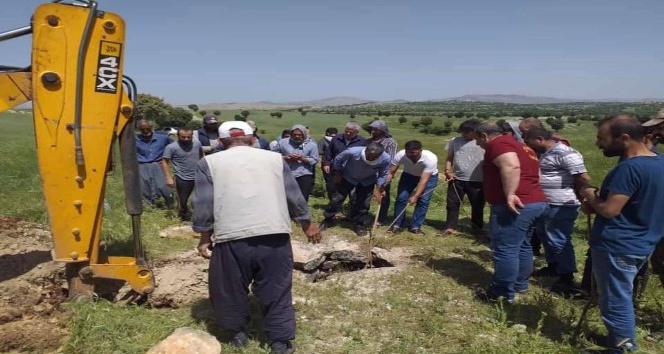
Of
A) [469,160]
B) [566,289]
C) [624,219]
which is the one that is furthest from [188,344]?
[469,160]

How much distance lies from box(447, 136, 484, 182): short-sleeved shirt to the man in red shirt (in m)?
2.36

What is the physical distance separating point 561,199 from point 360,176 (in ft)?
9.23

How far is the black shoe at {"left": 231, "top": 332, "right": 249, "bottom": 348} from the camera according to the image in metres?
3.40

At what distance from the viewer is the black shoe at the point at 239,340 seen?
134 inches

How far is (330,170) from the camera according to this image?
27.0ft

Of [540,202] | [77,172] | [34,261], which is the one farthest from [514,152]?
[34,261]

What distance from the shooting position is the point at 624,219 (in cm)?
308

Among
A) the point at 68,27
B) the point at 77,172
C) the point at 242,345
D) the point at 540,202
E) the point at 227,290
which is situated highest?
the point at 68,27

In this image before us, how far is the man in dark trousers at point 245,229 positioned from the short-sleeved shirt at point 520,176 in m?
1.97

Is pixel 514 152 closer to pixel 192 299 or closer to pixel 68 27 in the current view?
pixel 192 299

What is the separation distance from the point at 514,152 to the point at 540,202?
57 centimetres

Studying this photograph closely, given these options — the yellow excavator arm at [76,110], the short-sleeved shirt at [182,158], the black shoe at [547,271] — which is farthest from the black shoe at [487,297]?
the short-sleeved shirt at [182,158]

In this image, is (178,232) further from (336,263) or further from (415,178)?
(415,178)

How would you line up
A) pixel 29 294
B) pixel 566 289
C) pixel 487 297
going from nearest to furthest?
1. pixel 29 294
2. pixel 487 297
3. pixel 566 289
